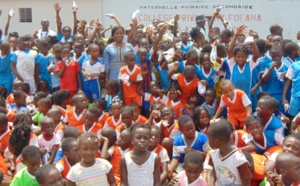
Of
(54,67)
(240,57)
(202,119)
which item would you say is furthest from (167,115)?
(54,67)

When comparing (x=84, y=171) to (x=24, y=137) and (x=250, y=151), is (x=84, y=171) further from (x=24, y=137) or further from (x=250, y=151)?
(x=250, y=151)

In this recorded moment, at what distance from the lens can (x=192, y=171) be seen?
3846 millimetres

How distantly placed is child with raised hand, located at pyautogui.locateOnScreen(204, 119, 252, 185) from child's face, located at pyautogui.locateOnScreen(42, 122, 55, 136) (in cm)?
198

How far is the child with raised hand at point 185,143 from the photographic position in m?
4.59

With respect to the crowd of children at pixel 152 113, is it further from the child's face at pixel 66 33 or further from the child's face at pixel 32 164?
the child's face at pixel 66 33

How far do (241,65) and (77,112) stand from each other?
6.85ft

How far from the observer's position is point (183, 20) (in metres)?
11.8

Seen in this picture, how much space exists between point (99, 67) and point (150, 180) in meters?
2.94

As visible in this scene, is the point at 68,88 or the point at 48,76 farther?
the point at 48,76

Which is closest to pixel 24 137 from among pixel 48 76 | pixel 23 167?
pixel 23 167

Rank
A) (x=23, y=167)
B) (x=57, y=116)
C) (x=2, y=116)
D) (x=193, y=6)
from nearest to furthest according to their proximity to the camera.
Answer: (x=23, y=167)
(x=2, y=116)
(x=57, y=116)
(x=193, y=6)

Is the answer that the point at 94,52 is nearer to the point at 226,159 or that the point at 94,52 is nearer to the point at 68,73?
the point at 68,73

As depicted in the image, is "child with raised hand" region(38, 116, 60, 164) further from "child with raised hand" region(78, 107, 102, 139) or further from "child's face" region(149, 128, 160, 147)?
"child's face" region(149, 128, 160, 147)

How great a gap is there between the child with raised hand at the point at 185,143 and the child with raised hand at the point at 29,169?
1353 millimetres
